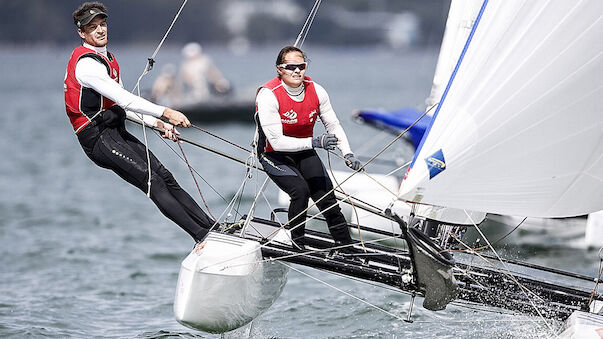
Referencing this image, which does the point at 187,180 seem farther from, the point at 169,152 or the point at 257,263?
the point at 257,263

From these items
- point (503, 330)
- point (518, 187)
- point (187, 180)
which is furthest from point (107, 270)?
point (187, 180)

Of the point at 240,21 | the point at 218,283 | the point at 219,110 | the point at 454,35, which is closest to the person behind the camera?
the point at 218,283

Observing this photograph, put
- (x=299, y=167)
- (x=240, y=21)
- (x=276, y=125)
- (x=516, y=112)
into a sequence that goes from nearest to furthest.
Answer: (x=516, y=112) → (x=276, y=125) → (x=299, y=167) → (x=240, y=21)

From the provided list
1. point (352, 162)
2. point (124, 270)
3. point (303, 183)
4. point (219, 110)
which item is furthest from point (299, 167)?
point (219, 110)

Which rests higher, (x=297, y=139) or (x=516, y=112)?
(x=516, y=112)

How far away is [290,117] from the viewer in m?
4.16

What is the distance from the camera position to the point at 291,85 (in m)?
4.14

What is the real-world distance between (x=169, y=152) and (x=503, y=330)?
12503 mm

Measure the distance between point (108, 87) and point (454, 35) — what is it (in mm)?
2534

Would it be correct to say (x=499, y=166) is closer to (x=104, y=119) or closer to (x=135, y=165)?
(x=135, y=165)

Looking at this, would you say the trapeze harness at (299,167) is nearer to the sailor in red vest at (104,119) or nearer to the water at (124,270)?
the sailor in red vest at (104,119)

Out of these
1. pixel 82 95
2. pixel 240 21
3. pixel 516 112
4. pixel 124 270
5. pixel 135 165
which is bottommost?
pixel 124 270

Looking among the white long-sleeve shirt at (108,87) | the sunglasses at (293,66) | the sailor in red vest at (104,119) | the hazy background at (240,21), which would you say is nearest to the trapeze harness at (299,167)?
the sunglasses at (293,66)

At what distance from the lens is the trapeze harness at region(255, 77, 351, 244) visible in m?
4.16
